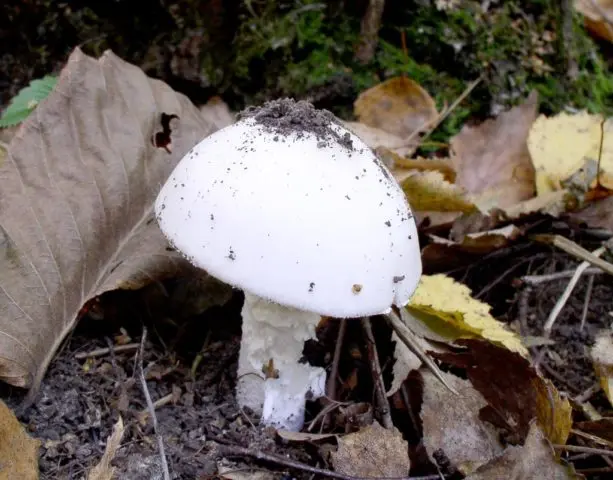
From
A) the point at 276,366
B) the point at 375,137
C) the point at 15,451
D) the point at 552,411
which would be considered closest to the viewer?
the point at 15,451

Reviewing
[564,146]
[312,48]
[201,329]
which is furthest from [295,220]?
[564,146]

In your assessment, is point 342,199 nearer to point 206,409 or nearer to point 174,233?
point 174,233

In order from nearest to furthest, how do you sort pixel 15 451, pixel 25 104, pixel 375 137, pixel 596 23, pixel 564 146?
pixel 15 451, pixel 25 104, pixel 564 146, pixel 375 137, pixel 596 23

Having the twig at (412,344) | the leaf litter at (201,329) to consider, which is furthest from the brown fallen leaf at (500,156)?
the twig at (412,344)

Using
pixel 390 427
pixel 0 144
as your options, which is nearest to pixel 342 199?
pixel 390 427

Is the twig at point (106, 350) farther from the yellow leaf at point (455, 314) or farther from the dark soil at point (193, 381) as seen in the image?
the yellow leaf at point (455, 314)

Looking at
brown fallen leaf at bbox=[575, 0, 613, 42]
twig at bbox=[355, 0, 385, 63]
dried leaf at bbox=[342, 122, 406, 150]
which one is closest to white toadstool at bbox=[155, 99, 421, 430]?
dried leaf at bbox=[342, 122, 406, 150]

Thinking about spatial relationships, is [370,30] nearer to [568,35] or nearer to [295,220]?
[568,35]
